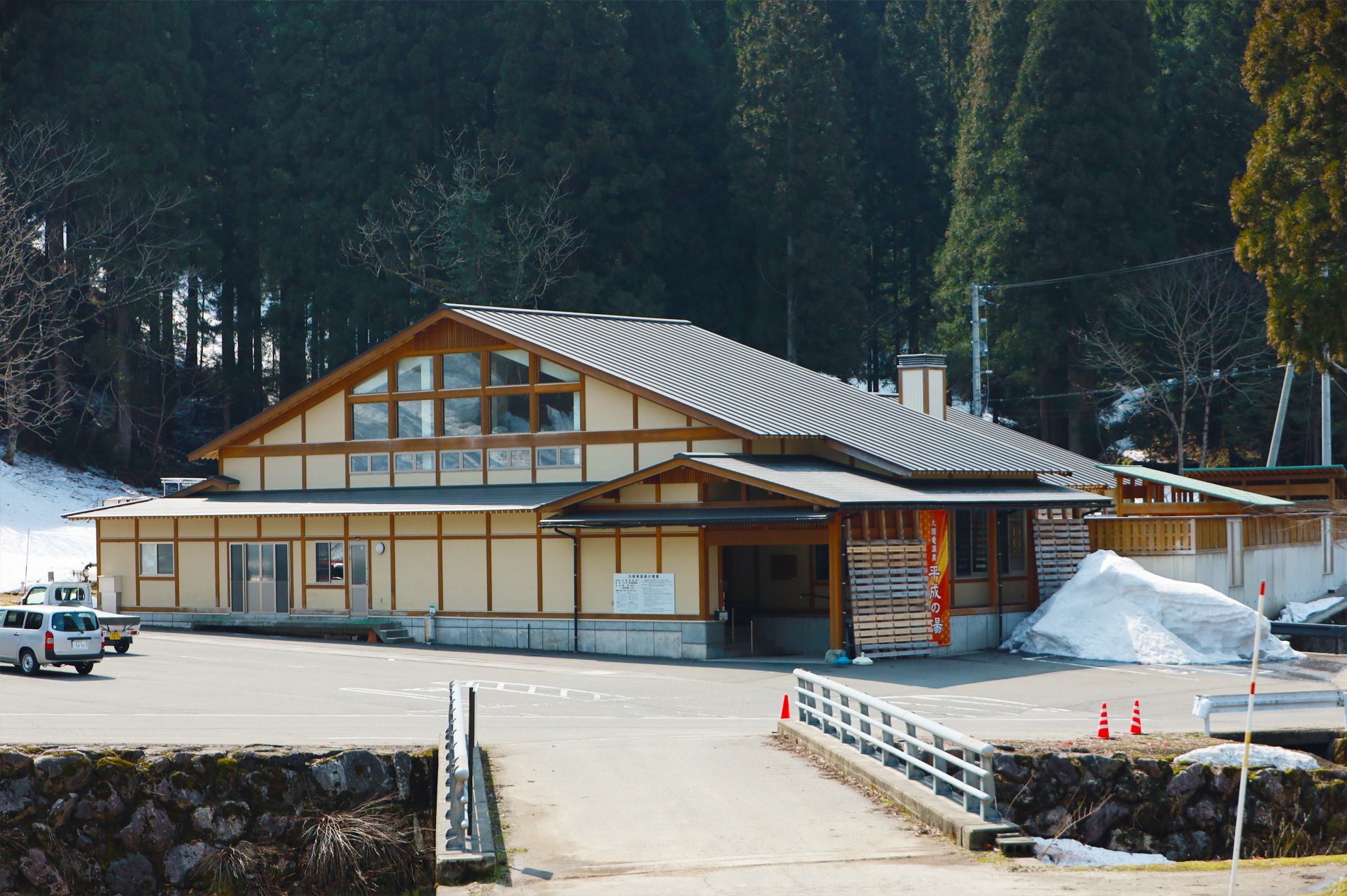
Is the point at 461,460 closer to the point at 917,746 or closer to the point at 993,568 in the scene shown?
the point at 993,568

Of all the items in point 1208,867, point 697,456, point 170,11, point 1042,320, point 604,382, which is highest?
point 170,11

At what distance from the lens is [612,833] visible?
11.3 m

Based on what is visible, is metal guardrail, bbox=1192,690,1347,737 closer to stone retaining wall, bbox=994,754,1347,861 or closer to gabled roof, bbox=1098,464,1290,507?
stone retaining wall, bbox=994,754,1347,861

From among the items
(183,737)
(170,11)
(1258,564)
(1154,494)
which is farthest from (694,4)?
(183,737)

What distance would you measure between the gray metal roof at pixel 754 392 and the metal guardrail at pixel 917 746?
10.8 metres

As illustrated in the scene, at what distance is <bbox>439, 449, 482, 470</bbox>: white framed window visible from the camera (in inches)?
1225

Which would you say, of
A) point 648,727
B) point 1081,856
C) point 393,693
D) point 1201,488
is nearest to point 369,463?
point 393,693

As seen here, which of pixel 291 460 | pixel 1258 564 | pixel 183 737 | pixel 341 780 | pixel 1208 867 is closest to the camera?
pixel 1208 867

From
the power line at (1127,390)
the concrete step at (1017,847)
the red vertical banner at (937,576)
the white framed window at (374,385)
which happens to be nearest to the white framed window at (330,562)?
the white framed window at (374,385)

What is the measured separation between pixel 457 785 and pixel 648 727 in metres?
7.00

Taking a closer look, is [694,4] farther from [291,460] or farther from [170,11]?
[291,460]

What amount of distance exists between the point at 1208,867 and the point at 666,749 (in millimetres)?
6087

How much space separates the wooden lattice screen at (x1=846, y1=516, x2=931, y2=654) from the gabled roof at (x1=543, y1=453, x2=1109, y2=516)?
87 cm

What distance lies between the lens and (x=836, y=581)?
24484mm
